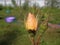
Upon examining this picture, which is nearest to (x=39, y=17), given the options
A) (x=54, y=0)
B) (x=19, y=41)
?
(x=19, y=41)

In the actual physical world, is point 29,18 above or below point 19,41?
above

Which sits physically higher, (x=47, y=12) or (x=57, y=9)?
(x=47, y=12)

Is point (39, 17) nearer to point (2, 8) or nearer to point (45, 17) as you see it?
point (45, 17)

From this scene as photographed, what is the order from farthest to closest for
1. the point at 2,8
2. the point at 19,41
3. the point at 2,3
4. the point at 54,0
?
the point at 2,3, the point at 2,8, the point at 54,0, the point at 19,41

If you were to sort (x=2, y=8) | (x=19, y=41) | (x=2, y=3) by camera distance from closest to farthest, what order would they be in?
(x=19, y=41), (x=2, y=8), (x=2, y=3)

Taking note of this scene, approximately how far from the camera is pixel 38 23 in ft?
2.66

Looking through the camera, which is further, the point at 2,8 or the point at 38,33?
the point at 2,8

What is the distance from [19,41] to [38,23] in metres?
3.29

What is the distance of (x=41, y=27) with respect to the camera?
0.81 metres

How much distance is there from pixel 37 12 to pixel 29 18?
4cm

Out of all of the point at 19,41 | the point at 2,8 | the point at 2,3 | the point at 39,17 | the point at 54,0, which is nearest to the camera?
the point at 39,17

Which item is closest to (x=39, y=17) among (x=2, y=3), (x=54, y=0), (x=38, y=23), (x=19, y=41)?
(x=38, y=23)

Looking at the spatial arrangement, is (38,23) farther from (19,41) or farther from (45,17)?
(19,41)

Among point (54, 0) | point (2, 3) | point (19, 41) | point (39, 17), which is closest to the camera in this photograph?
point (39, 17)
